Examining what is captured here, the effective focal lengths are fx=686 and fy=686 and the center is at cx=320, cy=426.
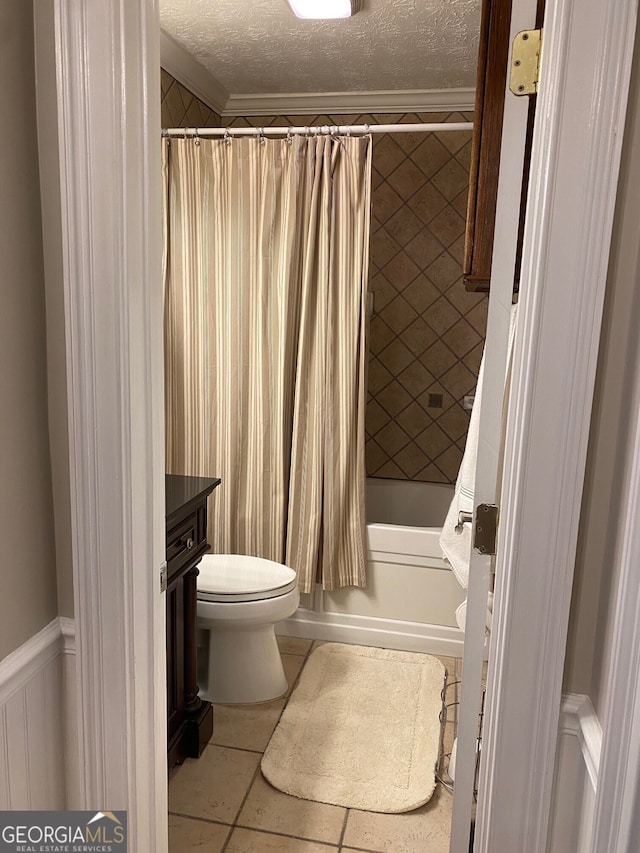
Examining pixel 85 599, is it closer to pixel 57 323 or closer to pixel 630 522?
pixel 57 323

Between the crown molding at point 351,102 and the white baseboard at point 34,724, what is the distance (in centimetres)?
309

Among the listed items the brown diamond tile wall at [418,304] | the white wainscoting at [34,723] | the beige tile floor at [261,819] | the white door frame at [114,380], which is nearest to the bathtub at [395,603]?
the beige tile floor at [261,819]

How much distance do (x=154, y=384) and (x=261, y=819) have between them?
1419mm

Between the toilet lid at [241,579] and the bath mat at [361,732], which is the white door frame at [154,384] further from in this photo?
the toilet lid at [241,579]

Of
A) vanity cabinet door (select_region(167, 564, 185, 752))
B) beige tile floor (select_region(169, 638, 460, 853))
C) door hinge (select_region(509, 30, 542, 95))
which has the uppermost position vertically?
door hinge (select_region(509, 30, 542, 95))

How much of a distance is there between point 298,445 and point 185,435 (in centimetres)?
50

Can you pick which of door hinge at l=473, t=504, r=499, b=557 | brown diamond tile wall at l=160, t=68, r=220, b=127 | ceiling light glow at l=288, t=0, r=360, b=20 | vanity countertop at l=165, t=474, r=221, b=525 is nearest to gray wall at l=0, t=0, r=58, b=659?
vanity countertop at l=165, t=474, r=221, b=525

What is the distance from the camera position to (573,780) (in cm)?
110

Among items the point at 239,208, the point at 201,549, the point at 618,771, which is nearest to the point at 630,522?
the point at 618,771

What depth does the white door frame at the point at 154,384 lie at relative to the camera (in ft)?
3.16

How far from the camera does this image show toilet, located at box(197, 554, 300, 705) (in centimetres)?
240

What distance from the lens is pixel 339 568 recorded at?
2.95 meters

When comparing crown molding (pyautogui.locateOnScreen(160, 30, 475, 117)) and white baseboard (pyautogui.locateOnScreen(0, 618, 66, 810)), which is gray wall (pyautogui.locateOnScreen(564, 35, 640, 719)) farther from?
crown molding (pyautogui.locateOnScreen(160, 30, 475, 117))

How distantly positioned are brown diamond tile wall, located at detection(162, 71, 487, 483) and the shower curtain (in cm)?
91
